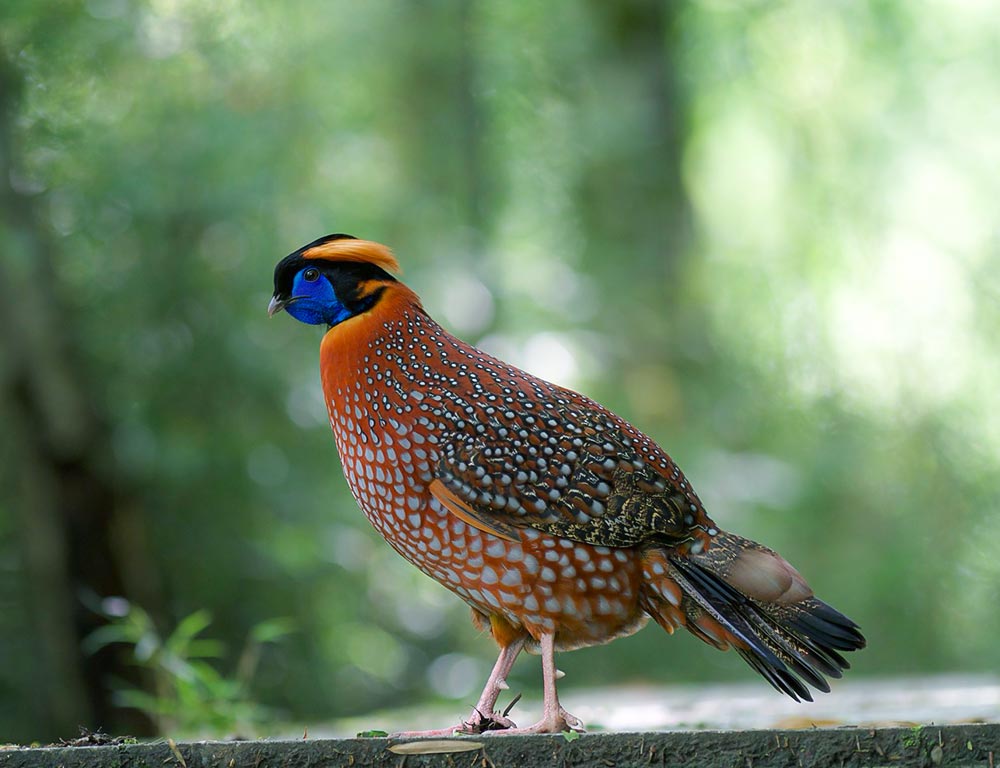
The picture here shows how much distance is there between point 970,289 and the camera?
41.7 ft

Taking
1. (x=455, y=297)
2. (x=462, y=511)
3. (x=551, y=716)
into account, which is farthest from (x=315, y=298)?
(x=455, y=297)

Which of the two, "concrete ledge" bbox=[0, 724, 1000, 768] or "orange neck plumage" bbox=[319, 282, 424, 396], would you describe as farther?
"orange neck plumage" bbox=[319, 282, 424, 396]

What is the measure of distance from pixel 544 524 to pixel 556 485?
11cm

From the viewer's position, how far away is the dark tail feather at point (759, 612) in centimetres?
337

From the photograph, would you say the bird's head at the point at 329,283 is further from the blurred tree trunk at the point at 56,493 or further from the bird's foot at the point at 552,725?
the blurred tree trunk at the point at 56,493

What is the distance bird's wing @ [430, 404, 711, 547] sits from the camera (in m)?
3.37

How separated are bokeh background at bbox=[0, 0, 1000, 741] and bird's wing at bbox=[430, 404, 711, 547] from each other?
2.01 meters

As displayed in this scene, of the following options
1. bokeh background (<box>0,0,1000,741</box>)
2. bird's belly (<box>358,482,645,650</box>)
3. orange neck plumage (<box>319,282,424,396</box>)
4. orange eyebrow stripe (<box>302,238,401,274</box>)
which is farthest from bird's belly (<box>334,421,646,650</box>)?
bokeh background (<box>0,0,1000,741</box>)

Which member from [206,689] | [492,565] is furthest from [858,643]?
[206,689]

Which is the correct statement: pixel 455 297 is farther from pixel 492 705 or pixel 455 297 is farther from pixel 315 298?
pixel 492 705

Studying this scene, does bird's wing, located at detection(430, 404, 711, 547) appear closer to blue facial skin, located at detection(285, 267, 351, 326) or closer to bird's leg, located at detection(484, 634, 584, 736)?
bird's leg, located at detection(484, 634, 584, 736)

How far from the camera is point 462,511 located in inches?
132

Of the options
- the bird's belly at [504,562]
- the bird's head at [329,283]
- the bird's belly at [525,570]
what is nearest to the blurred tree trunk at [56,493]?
the bird's head at [329,283]

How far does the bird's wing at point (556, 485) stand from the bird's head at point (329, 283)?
1.96ft
